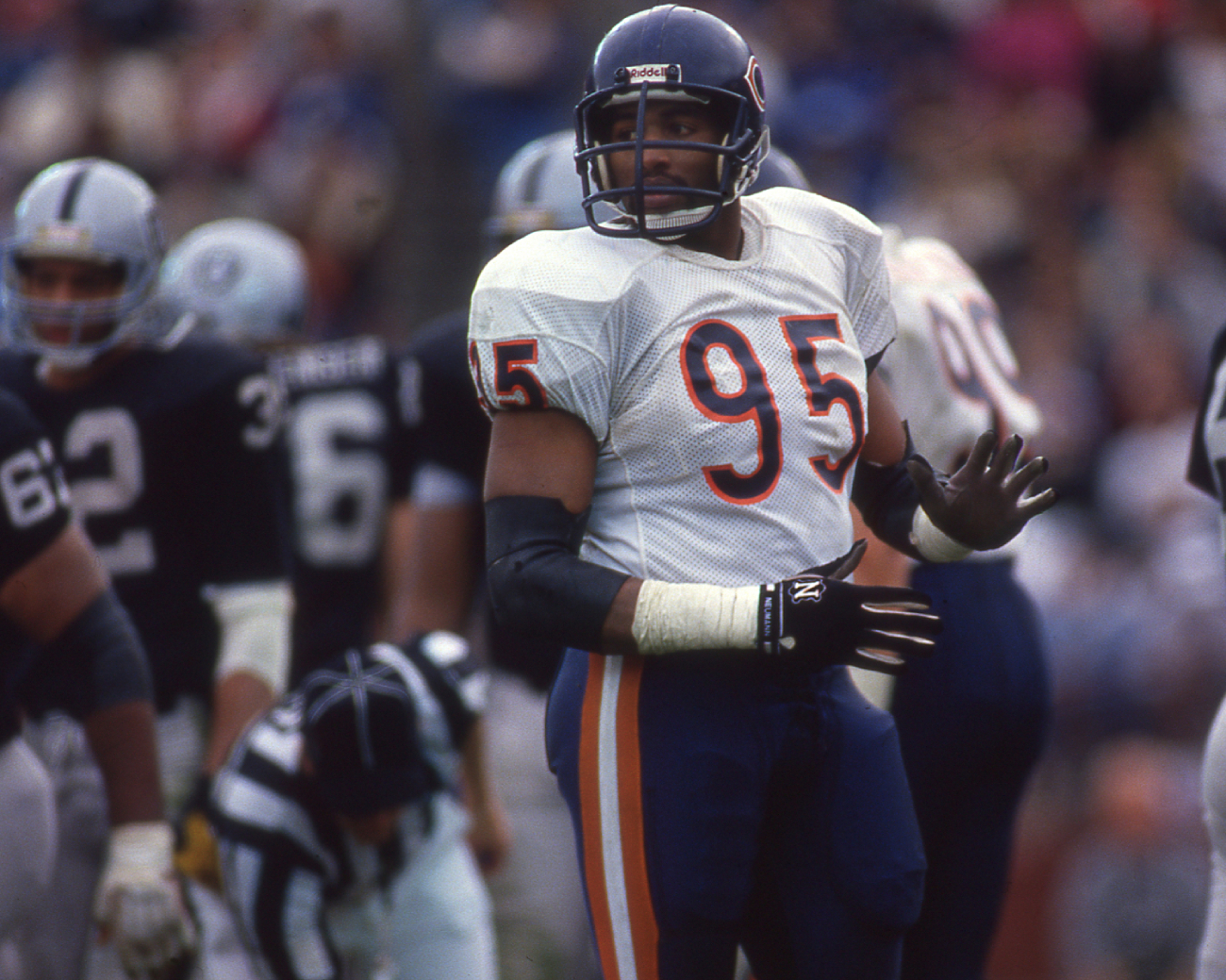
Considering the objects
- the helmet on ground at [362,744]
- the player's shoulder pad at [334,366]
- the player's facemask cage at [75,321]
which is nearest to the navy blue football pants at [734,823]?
the helmet on ground at [362,744]

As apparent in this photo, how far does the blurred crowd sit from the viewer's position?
7.01m

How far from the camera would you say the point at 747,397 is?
2781 millimetres

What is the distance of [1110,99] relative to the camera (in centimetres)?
902

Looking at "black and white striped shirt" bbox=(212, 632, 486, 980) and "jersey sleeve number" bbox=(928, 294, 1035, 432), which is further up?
"jersey sleeve number" bbox=(928, 294, 1035, 432)

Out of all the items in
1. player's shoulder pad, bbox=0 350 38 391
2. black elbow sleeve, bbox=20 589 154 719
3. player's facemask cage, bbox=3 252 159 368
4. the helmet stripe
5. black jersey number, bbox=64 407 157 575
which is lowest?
black elbow sleeve, bbox=20 589 154 719

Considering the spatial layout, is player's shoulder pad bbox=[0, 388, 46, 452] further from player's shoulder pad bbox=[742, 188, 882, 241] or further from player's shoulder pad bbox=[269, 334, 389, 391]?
player's shoulder pad bbox=[269, 334, 389, 391]

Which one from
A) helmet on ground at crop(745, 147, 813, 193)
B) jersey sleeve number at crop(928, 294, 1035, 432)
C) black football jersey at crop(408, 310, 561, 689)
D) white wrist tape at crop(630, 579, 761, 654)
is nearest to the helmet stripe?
black football jersey at crop(408, 310, 561, 689)

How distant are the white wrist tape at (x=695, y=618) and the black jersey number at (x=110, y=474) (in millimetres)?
1820

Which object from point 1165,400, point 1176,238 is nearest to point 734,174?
point 1165,400

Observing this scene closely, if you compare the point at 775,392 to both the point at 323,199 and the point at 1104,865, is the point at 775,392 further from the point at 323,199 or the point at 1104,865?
the point at 323,199

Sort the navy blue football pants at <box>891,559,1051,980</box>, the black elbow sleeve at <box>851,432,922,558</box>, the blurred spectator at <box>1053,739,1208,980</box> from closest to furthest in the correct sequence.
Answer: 1. the black elbow sleeve at <box>851,432,922,558</box>
2. the navy blue football pants at <box>891,559,1051,980</box>
3. the blurred spectator at <box>1053,739,1208,980</box>

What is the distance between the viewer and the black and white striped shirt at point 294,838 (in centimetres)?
398

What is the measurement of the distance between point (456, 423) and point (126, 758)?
142 cm

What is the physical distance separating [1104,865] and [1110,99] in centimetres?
399
